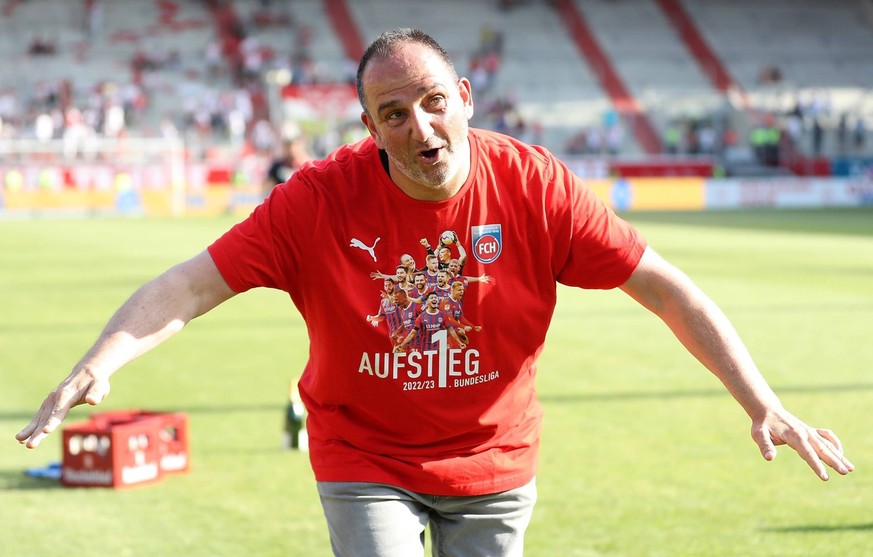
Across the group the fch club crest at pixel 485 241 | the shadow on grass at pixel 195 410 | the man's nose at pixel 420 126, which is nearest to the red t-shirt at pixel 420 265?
the fch club crest at pixel 485 241

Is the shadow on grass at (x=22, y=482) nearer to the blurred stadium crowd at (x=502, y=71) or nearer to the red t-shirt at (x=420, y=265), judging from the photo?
the red t-shirt at (x=420, y=265)

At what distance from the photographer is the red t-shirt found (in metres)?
4.07

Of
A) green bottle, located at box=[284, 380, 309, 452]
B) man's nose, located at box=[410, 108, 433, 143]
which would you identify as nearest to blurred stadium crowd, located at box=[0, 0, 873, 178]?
green bottle, located at box=[284, 380, 309, 452]

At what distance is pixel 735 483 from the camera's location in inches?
309

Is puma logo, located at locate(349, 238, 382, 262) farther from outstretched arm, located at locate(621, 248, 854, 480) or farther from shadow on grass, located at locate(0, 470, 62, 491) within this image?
shadow on grass, located at locate(0, 470, 62, 491)

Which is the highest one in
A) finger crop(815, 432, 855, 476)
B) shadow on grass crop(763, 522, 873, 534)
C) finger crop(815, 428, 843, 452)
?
finger crop(815, 428, 843, 452)

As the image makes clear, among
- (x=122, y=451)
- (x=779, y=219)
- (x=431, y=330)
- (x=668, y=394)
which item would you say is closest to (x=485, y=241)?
(x=431, y=330)

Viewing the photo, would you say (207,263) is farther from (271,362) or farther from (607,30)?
(607,30)

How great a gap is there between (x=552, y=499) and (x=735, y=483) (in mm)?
1152

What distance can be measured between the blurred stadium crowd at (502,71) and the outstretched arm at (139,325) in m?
40.7

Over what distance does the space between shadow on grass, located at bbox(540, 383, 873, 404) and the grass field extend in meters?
0.02

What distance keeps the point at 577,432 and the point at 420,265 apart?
5.55 metres

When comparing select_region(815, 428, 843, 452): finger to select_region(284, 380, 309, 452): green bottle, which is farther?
select_region(284, 380, 309, 452): green bottle

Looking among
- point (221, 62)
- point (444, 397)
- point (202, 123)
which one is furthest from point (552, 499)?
point (221, 62)
